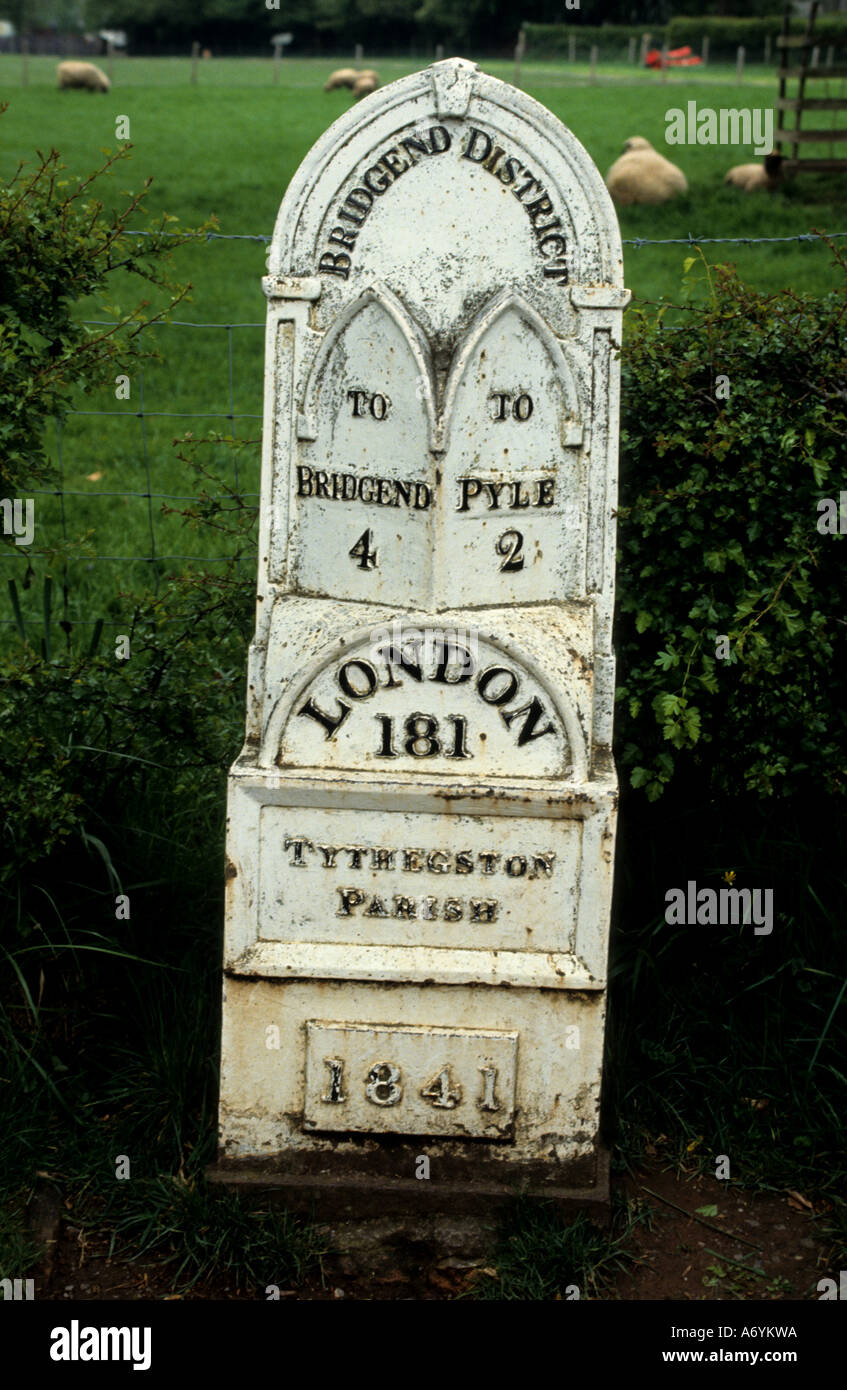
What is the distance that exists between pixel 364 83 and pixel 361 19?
317 inches

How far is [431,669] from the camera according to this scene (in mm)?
2900

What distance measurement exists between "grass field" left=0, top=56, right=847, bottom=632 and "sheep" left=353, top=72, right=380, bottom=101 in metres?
0.60

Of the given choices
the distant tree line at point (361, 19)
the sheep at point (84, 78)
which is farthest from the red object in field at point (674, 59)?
the sheep at point (84, 78)

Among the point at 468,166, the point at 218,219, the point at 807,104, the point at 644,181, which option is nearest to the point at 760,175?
the point at 807,104

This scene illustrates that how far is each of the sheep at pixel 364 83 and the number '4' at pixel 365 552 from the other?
23.7 m

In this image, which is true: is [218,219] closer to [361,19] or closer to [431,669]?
[431,669]

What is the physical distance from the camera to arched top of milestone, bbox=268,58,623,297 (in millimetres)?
2787

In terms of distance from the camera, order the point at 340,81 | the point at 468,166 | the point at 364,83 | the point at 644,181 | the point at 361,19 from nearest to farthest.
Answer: the point at 468,166 < the point at 644,181 < the point at 364,83 < the point at 340,81 < the point at 361,19

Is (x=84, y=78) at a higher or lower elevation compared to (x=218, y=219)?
higher

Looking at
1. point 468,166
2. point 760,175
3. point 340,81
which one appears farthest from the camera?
point 340,81

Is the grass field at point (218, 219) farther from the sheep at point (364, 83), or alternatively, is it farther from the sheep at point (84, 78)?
the sheep at point (364, 83)

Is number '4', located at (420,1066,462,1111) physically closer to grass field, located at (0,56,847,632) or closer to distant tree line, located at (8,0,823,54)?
grass field, located at (0,56,847,632)

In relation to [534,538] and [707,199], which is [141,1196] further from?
[707,199]

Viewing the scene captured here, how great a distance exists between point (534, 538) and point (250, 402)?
5.19 metres
